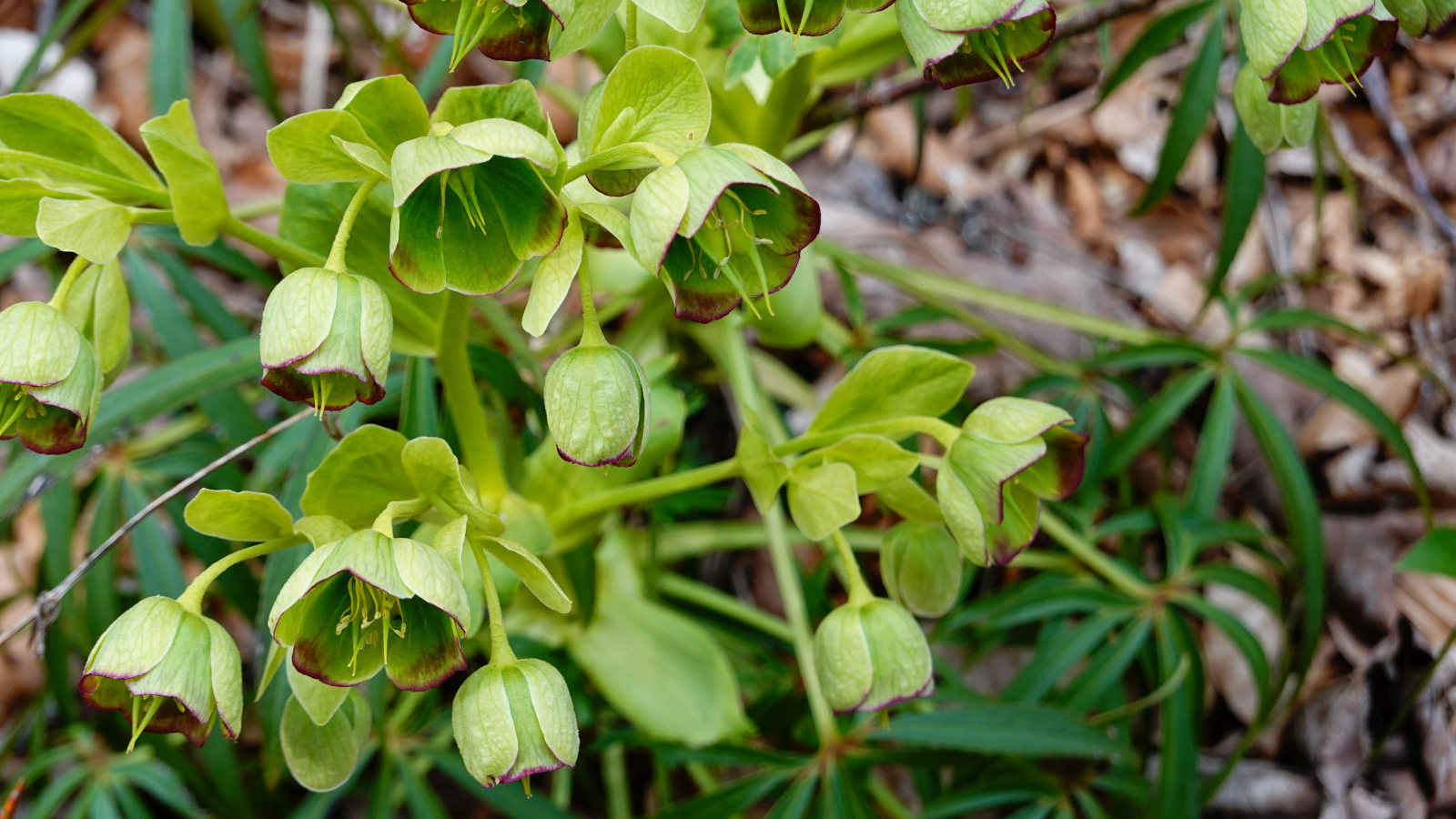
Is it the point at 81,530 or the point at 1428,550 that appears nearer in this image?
the point at 1428,550

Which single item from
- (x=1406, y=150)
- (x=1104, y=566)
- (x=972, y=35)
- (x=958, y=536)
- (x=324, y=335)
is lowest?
(x=1104, y=566)

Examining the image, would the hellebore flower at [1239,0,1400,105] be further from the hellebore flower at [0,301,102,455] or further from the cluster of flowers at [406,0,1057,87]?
the hellebore flower at [0,301,102,455]

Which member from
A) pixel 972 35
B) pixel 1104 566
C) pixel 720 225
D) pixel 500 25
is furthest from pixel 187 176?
pixel 1104 566

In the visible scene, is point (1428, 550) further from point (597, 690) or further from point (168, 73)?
point (168, 73)

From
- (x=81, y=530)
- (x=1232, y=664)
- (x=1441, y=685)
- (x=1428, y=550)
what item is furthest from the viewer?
(x=81, y=530)

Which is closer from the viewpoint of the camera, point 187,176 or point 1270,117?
point 187,176

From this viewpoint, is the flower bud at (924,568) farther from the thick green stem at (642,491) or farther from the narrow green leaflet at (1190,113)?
the narrow green leaflet at (1190,113)

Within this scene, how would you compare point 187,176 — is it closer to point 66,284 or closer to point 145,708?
point 66,284

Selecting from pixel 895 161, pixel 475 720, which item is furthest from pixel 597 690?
pixel 895 161
